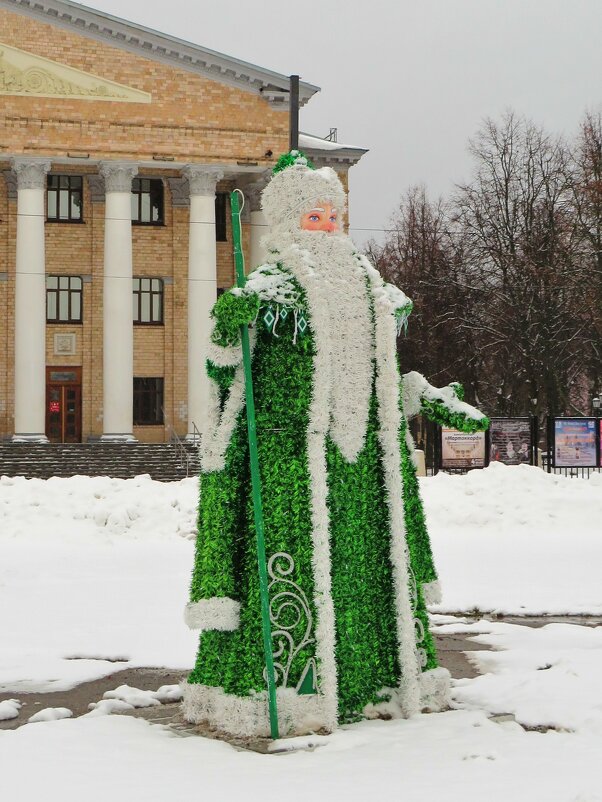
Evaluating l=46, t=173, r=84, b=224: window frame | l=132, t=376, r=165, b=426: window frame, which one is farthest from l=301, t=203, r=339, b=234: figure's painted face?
l=46, t=173, r=84, b=224: window frame

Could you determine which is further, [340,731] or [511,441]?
[511,441]

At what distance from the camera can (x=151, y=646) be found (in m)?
8.38

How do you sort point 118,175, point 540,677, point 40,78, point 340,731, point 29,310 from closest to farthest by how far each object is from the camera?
1. point 340,731
2. point 540,677
3. point 29,310
4. point 40,78
5. point 118,175

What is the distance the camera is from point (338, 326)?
6.09 m

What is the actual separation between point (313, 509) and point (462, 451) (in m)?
19.4

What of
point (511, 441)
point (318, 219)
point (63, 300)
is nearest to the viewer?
point (318, 219)

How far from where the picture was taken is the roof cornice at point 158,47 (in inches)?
1302

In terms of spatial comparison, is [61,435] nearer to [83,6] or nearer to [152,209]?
[152,209]

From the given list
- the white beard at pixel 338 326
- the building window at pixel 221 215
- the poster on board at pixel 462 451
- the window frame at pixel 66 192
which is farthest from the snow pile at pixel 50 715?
the building window at pixel 221 215

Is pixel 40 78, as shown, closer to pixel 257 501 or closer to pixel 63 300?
pixel 63 300

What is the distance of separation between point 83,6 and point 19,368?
10.7 m

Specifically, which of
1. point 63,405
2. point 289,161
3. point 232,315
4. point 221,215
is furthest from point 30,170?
point 232,315

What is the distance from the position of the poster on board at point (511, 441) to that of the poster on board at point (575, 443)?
967mm

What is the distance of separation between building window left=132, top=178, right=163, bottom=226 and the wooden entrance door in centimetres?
525
